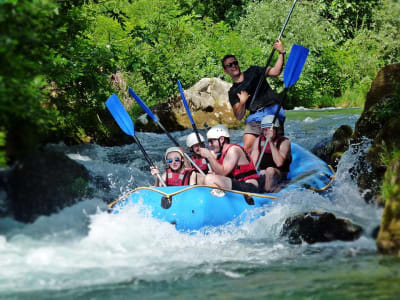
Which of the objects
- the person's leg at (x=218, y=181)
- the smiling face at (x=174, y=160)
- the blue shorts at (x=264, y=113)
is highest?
the blue shorts at (x=264, y=113)

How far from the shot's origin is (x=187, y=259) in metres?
4.13

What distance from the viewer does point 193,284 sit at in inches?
139

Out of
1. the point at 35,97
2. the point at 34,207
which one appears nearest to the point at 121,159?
the point at 34,207

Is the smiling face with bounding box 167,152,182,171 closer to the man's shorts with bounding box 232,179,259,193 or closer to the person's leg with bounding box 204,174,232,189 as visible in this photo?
the person's leg with bounding box 204,174,232,189

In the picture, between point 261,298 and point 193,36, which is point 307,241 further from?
point 193,36

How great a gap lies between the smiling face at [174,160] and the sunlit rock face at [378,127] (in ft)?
5.57

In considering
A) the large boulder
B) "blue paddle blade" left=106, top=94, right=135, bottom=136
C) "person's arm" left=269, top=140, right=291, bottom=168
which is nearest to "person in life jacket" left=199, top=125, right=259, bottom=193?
"person's arm" left=269, top=140, right=291, bottom=168

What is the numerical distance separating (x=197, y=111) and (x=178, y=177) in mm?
5964

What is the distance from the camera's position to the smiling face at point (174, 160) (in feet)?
17.6

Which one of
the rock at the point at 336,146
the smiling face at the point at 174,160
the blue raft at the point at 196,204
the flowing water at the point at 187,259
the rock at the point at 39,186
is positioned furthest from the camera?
the rock at the point at 336,146

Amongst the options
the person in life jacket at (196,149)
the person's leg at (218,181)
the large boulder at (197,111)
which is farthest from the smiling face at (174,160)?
the large boulder at (197,111)

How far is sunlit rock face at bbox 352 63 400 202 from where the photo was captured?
5152 mm

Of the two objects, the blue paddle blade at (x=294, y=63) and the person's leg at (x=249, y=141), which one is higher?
the blue paddle blade at (x=294, y=63)

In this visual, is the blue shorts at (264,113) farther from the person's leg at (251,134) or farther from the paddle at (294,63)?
the paddle at (294,63)
